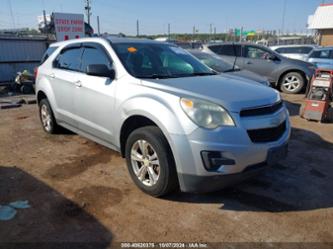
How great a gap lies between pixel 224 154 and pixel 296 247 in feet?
3.26

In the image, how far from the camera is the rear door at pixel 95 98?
356cm

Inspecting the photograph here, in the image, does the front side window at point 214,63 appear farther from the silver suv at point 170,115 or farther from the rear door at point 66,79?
→ the rear door at point 66,79

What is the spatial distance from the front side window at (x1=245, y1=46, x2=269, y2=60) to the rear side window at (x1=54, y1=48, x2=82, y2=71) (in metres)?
7.27

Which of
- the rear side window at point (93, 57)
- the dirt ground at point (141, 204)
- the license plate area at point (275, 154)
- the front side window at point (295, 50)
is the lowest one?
the dirt ground at point (141, 204)

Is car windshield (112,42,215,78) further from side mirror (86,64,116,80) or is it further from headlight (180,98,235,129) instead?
headlight (180,98,235,129)

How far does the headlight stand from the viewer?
8.67ft

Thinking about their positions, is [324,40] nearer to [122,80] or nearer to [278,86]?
[278,86]

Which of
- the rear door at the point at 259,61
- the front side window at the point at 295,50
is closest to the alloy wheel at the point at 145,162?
the rear door at the point at 259,61

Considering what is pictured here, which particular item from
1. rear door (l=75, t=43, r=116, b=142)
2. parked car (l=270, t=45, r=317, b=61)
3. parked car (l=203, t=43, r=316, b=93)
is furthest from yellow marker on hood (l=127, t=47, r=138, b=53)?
parked car (l=270, t=45, r=317, b=61)

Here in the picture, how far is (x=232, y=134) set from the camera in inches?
103

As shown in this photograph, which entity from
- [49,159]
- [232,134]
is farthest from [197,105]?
[49,159]

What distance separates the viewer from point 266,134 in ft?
9.40

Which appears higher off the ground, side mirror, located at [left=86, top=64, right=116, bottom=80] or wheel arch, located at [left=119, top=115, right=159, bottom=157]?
side mirror, located at [left=86, top=64, right=116, bottom=80]

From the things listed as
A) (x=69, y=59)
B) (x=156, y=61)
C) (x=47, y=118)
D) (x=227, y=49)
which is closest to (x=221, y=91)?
(x=156, y=61)
